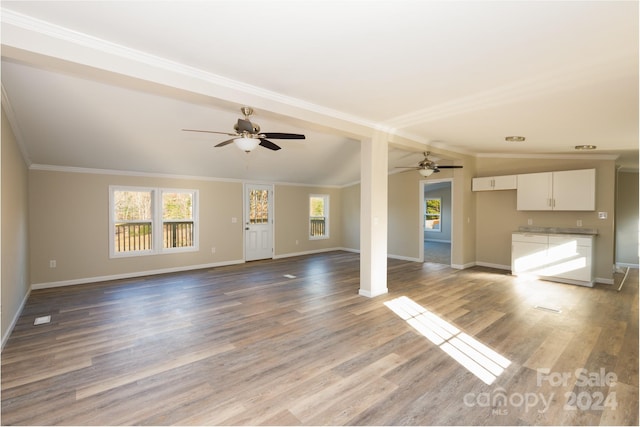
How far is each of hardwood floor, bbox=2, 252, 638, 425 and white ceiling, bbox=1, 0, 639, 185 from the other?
251cm

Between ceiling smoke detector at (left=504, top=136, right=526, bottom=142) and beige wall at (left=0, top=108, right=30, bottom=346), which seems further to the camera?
ceiling smoke detector at (left=504, top=136, right=526, bottom=142)

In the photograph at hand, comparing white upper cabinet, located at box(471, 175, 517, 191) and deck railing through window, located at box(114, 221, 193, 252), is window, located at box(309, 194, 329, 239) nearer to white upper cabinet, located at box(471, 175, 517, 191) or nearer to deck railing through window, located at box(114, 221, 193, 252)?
deck railing through window, located at box(114, 221, 193, 252)

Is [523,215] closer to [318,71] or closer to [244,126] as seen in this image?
[318,71]

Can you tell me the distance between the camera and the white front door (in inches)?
312

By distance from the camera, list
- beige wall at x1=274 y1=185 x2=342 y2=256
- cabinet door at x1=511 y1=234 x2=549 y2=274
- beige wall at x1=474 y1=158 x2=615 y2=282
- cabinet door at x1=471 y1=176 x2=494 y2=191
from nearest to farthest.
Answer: beige wall at x1=474 y1=158 x2=615 y2=282 → cabinet door at x1=511 y1=234 x2=549 y2=274 → cabinet door at x1=471 y1=176 x2=494 y2=191 → beige wall at x1=274 y1=185 x2=342 y2=256

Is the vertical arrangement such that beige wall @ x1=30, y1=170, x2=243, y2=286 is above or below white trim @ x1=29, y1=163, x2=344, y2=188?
below

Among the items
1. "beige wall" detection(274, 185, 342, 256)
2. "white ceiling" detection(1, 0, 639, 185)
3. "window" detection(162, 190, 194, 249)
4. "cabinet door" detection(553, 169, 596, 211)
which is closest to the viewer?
"white ceiling" detection(1, 0, 639, 185)

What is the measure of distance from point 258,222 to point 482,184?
5482 mm

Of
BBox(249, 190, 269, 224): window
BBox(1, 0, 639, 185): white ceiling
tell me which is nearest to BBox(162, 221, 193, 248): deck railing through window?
BBox(249, 190, 269, 224): window

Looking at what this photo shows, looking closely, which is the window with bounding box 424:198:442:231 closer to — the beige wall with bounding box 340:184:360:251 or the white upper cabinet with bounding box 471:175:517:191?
the beige wall with bounding box 340:184:360:251

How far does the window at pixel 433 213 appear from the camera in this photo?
13250 millimetres

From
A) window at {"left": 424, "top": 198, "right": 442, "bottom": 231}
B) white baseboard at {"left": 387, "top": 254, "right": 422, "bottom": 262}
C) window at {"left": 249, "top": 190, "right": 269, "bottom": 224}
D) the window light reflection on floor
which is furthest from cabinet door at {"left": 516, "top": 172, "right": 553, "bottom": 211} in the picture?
window at {"left": 424, "top": 198, "right": 442, "bottom": 231}

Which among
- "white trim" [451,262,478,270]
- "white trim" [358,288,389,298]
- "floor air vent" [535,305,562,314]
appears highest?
"white trim" [451,262,478,270]

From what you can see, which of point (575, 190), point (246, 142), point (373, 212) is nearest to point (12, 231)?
point (246, 142)
